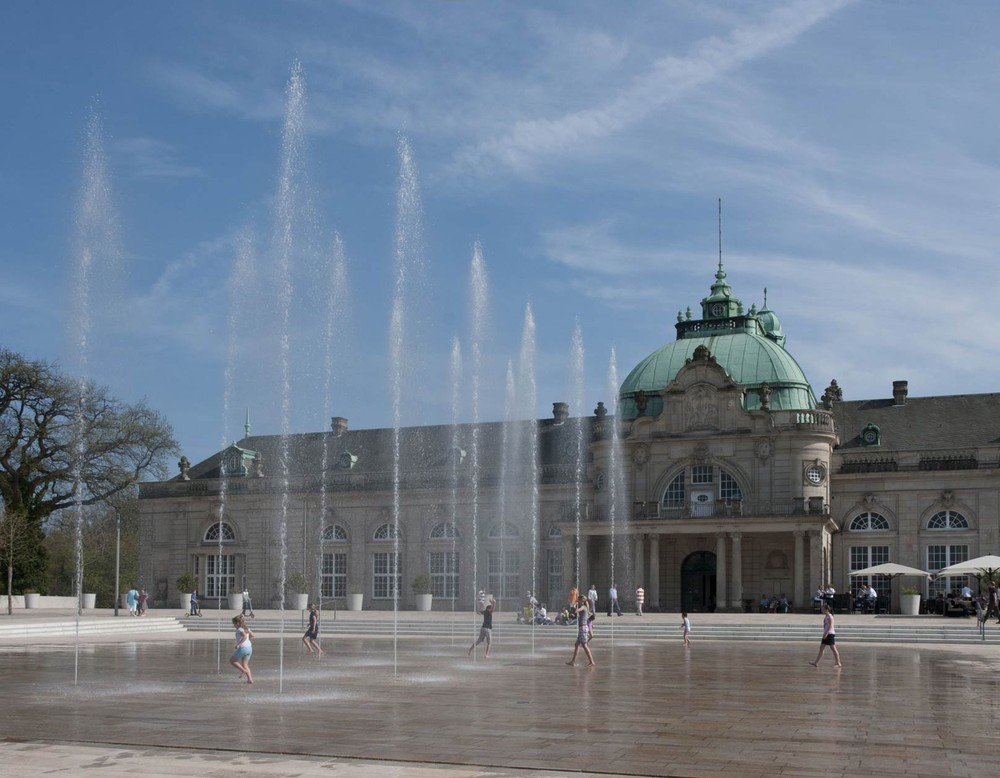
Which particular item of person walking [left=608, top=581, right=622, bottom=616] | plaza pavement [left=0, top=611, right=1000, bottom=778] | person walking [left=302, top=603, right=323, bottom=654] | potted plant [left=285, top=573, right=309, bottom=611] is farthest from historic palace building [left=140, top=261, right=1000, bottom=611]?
plaza pavement [left=0, top=611, right=1000, bottom=778]

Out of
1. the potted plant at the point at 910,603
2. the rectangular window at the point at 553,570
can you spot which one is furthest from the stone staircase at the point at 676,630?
the rectangular window at the point at 553,570

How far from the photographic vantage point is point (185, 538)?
77.9 metres

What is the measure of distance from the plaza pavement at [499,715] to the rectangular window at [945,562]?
2826 cm

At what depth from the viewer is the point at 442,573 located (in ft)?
235

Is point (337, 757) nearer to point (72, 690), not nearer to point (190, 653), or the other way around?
point (72, 690)

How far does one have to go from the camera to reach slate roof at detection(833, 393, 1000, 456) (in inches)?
2562

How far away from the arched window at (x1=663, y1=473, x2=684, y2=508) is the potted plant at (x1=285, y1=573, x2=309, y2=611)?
19.7 metres

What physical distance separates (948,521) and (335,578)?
1349 inches

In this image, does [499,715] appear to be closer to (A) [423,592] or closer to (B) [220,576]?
(A) [423,592]

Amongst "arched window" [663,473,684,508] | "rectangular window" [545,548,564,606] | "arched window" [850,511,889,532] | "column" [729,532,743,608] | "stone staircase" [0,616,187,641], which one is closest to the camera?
"stone staircase" [0,616,187,641]

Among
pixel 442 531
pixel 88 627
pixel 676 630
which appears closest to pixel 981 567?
pixel 676 630

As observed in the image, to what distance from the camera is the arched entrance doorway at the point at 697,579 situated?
64.9 metres

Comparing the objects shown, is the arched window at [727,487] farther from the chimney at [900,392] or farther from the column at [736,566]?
the chimney at [900,392]

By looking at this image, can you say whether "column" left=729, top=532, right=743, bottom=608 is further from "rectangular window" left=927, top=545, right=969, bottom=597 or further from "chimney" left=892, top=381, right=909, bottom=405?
"chimney" left=892, top=381, right=909, bottom=405
